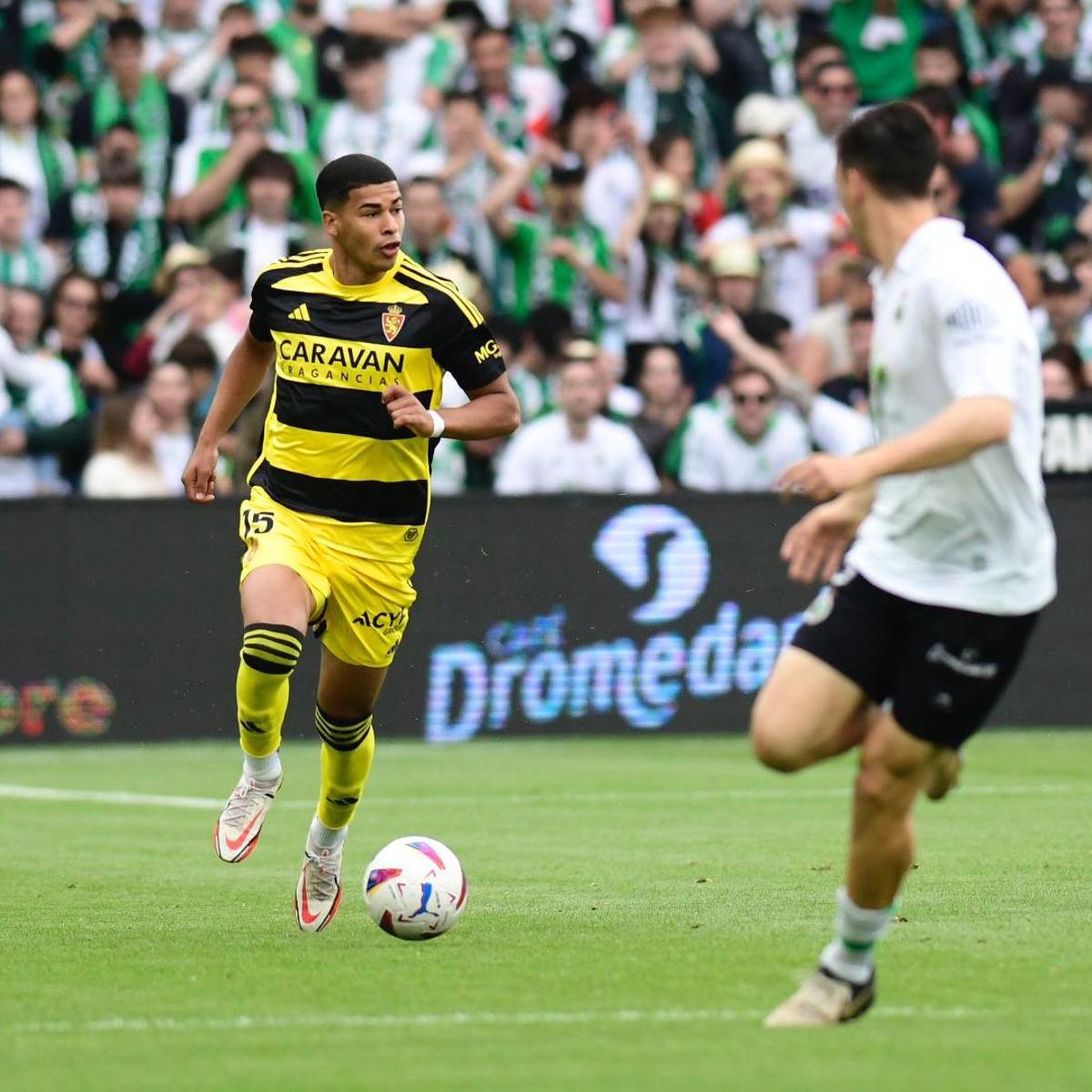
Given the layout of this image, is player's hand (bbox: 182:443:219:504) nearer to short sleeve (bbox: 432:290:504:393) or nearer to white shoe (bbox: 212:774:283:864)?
short sleeve (bbox: 432:290:504:393)

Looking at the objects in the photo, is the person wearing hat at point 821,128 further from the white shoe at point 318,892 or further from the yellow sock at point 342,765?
the white shoe at point 318,892

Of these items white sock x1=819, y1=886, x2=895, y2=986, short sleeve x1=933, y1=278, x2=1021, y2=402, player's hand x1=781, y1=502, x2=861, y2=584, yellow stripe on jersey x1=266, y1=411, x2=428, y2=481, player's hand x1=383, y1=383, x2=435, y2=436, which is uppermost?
short sleeve x1=933, y1=278, x2=1021, y2=402

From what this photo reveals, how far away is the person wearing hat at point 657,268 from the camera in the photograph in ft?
59.2

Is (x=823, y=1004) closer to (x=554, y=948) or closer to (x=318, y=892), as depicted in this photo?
(x=554, y=948)

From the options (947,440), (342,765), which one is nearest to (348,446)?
(342,765)

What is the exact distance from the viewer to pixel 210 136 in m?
18.0

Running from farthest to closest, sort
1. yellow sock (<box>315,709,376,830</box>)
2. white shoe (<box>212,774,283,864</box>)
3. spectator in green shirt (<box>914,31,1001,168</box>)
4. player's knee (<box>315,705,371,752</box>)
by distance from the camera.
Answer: spectator in green shirt (<box>914,31,1001,168</box>), player's knee (<box>315,705,371,752</box>), yellow sock (<box>315,709,376,830</box>), white shoe (<box>212,774,283,864</box>)

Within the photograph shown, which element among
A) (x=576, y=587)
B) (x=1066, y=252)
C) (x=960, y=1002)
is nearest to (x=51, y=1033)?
(x=960, y=1002)

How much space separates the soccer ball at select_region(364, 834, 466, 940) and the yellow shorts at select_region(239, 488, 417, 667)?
0.93 m

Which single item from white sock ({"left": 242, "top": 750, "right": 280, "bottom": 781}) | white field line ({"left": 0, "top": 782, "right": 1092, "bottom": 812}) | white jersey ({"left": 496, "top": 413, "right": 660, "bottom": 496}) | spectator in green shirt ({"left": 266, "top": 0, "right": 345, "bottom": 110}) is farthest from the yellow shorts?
spectator in green shirt ({"left": 266, "top": 0, "right": 345, "bottom": 110})

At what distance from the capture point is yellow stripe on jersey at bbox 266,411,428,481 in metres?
8.60

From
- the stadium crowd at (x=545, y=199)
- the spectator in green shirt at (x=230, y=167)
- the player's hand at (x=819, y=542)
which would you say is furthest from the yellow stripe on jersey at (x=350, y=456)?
the spectator in green shirt at (x=230, y=167)

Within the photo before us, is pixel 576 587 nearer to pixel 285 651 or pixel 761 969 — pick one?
pixel 285 651

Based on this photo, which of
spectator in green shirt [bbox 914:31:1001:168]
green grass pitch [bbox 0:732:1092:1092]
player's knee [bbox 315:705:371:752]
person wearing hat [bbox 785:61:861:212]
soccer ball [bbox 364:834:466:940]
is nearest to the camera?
green grass pitch [bbox 0:732:1092:1092]
